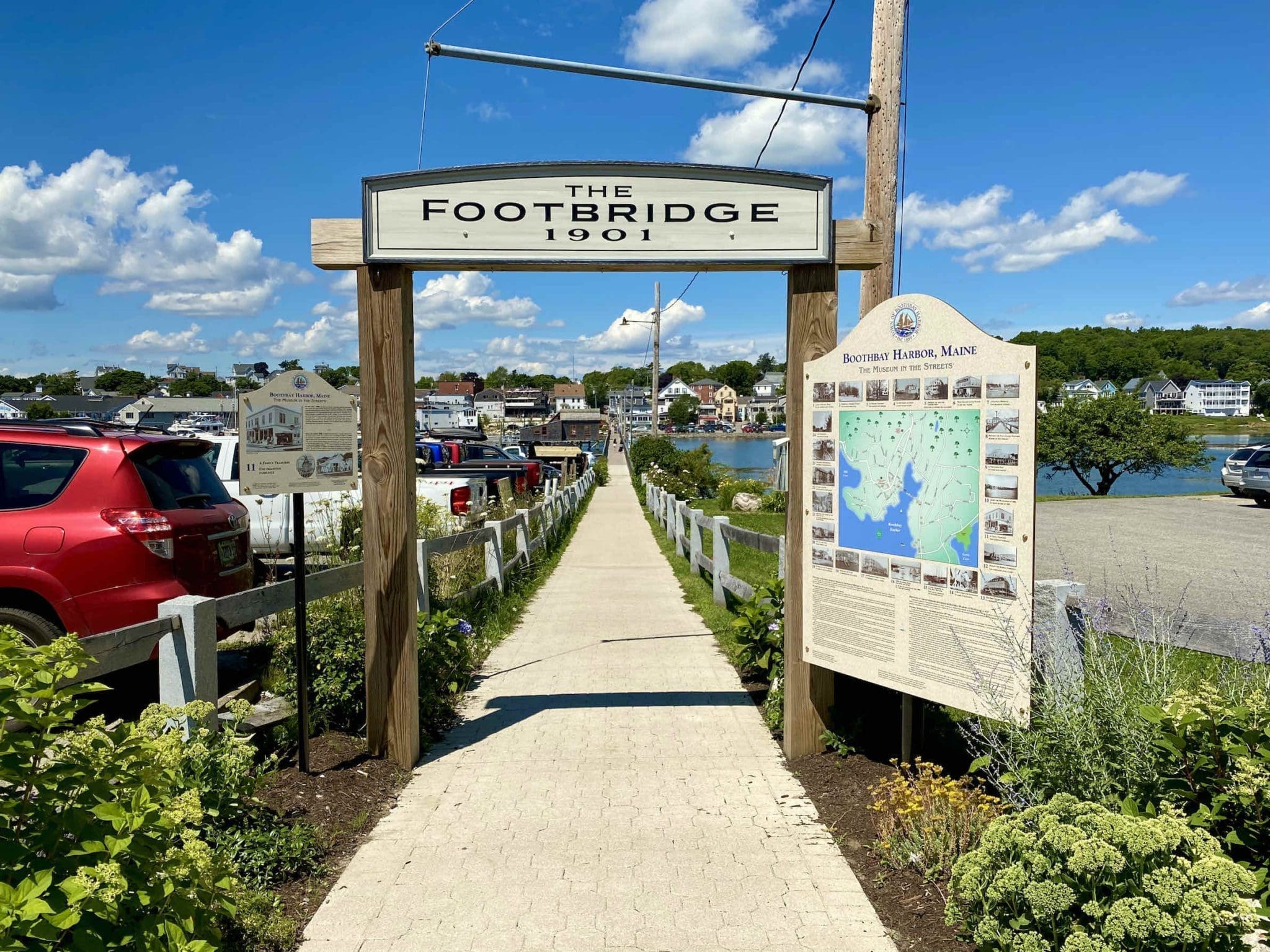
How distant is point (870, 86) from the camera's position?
24.4 feet

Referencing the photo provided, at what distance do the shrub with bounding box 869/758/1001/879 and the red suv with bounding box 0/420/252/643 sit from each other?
4.48 metres

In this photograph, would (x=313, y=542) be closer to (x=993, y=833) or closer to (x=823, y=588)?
(x=823, y=588)

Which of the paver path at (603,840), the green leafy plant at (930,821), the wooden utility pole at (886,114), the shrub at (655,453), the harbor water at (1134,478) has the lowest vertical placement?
the harbor water at (1134,478)

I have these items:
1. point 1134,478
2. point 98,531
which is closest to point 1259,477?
point 98,531

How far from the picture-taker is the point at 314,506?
1188cm

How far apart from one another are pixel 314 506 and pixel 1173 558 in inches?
523

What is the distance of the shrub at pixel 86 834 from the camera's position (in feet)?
7.39

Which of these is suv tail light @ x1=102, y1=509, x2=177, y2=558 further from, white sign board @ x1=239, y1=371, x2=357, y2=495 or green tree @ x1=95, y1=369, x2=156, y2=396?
green tree @ x1=95, y1=369, x2=156, y2=396

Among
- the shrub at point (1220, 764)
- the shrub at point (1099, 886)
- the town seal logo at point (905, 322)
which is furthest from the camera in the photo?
the town seal logo at point (905, 322)

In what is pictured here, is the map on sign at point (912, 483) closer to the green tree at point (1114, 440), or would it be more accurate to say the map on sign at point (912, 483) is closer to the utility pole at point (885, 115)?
the utility pole at point (885, 115)

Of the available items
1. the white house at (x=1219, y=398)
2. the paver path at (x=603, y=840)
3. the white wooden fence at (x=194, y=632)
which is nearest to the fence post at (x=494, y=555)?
the paver path at (x=603, y=840)

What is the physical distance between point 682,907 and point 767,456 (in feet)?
293

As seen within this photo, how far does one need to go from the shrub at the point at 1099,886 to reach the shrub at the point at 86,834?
2.40 metres

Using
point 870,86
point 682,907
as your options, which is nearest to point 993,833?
point 682,907
